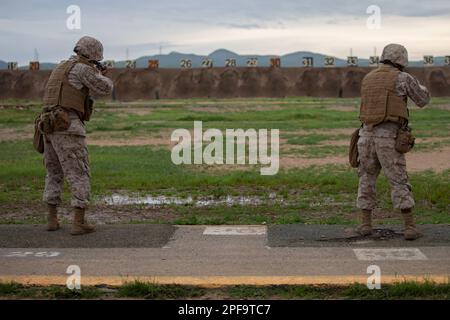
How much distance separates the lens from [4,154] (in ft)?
66.0

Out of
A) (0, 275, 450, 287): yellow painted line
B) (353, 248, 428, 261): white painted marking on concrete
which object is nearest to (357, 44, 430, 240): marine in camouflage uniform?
(353, 248, 428, 261): white painted marking on concrete

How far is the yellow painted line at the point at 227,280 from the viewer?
6562mm

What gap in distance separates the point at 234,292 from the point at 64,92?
10.7ft

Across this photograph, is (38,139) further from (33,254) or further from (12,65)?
(12,65)

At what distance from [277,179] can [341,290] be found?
799 cm

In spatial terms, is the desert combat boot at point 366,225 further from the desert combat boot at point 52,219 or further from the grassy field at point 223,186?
the desert combat boot at point 52,219

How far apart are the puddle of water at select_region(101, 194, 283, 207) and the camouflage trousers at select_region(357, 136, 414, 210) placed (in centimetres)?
357

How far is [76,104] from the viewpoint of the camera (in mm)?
8625

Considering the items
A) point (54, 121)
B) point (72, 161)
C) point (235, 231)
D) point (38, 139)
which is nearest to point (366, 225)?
point (235, 231)

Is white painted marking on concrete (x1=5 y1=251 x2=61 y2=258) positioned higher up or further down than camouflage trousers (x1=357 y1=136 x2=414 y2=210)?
further down

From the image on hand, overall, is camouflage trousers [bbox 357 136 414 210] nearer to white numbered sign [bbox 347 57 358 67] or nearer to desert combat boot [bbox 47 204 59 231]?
desert combat boot [bbox 47 204 59 231]

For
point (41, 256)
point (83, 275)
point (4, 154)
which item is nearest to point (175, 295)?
point (83, 275)

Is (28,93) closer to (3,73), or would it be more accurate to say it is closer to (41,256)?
(3,73)

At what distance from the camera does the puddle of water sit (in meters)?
12.1
